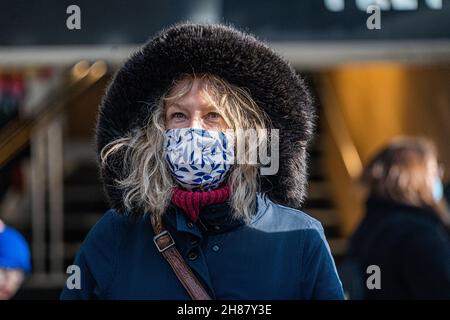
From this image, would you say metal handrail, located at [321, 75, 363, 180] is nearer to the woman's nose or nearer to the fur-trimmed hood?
the fur-trimmed hood

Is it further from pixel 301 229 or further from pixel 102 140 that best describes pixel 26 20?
pixel 301 229

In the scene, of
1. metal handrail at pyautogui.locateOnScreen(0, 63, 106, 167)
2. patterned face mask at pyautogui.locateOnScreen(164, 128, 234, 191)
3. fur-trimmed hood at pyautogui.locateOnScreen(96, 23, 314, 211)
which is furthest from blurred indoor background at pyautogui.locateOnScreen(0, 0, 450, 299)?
patterned face mask at pyautogui.locateOnScreen(164, 128, 234, 191)

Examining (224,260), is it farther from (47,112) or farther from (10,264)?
(47,112)

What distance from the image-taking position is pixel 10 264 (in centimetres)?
334

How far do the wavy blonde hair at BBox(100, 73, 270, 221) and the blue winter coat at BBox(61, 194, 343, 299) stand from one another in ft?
0.14

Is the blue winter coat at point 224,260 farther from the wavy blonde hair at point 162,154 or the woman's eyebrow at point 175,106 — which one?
the woman's eyebrow at point 175,106

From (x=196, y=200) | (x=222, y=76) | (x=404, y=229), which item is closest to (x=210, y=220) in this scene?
(x=196, y=200)

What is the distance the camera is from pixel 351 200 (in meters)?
6.50

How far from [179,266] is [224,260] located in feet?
0.34

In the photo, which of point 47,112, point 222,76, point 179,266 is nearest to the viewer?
point 179,266

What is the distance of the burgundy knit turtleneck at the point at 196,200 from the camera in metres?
2.18

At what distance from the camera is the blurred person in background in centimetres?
320

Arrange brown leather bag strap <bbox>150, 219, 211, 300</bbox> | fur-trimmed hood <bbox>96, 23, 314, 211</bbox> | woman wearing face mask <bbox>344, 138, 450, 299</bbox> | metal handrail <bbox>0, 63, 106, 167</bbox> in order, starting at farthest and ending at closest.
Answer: metal handrail <bbox>0, 63, 106, 167</bbox> < woman wearing face mask <bbox>344, 138, 450, 299</bbox> < fur-trimmed hood <bbox>96, 23, 314, 211</bbox> < brown leather bag strap <bbox>150, 219, 211, 300</bbox>
